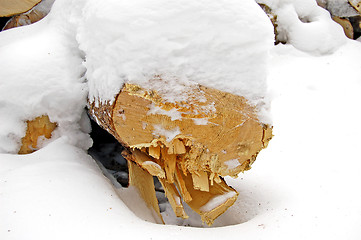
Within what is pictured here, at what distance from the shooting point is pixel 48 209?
979mm

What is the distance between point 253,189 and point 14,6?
143cm

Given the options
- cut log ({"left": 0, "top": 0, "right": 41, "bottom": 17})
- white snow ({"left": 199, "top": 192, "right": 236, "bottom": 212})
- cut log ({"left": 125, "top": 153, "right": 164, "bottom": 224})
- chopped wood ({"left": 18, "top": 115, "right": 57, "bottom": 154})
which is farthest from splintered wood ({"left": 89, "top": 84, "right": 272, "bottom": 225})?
cut log ({"left": 0, "top": 0, "right": 41, "bottom": 17})

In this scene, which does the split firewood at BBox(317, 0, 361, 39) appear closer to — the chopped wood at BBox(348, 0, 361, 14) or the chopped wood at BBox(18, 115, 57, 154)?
the chopped wood at BBox(348, 0, 361, 14)

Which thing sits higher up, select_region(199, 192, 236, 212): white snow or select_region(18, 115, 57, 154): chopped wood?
select_region(18, 115, 57, 154): chopped wood

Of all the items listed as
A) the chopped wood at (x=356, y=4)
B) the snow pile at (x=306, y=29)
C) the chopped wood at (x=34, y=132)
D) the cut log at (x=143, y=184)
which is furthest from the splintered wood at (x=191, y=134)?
the chopped wood at (x=356, y=4)

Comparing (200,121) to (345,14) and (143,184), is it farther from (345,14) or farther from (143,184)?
(345,14)

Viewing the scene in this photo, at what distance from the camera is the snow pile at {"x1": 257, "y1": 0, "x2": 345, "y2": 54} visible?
2.21 meters

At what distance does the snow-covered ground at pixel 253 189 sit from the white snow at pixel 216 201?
0.09 m

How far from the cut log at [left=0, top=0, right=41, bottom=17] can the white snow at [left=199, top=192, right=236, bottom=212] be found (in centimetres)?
134

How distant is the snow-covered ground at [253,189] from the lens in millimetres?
957

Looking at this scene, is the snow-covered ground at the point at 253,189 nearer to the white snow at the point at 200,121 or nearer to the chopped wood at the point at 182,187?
the chopped wood at the point at 182,187

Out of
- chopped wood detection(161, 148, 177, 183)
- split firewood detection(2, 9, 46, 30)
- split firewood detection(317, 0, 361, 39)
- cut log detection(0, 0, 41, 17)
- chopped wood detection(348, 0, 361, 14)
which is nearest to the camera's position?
chopped wood detection(161, 148, 177, 183)

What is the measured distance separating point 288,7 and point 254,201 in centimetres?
151

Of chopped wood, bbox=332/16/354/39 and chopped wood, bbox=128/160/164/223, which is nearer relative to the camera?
chopped wood, bbox=128/160/164/223
